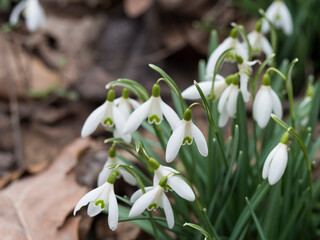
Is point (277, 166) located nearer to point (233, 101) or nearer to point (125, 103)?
point (233, 101)

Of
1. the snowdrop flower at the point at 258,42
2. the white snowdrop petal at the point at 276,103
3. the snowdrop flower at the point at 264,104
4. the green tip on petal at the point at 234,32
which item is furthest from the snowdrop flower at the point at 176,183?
the snowdrop flower at the point at 258,42

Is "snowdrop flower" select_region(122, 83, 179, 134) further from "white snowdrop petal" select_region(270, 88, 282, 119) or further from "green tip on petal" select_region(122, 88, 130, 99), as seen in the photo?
"white snowdrop petal" select_region(270, 88, 282, 119)

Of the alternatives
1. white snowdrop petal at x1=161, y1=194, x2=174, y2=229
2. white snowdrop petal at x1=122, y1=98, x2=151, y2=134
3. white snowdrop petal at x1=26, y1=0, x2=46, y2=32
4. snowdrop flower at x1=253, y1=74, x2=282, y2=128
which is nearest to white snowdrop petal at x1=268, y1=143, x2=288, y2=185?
snowdrop flower at x1=253, y1=74, x2=282, y2=128

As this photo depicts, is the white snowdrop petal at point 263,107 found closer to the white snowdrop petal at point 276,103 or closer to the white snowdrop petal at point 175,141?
the white snowdrop petal at point 276,103

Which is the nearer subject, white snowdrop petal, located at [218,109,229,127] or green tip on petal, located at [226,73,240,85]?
green tip on petal, located at [226,73,240,85]

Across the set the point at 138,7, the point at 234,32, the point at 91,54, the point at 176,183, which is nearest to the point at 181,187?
the point at 176,183

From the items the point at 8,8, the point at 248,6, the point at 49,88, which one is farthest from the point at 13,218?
the point at 8,8
